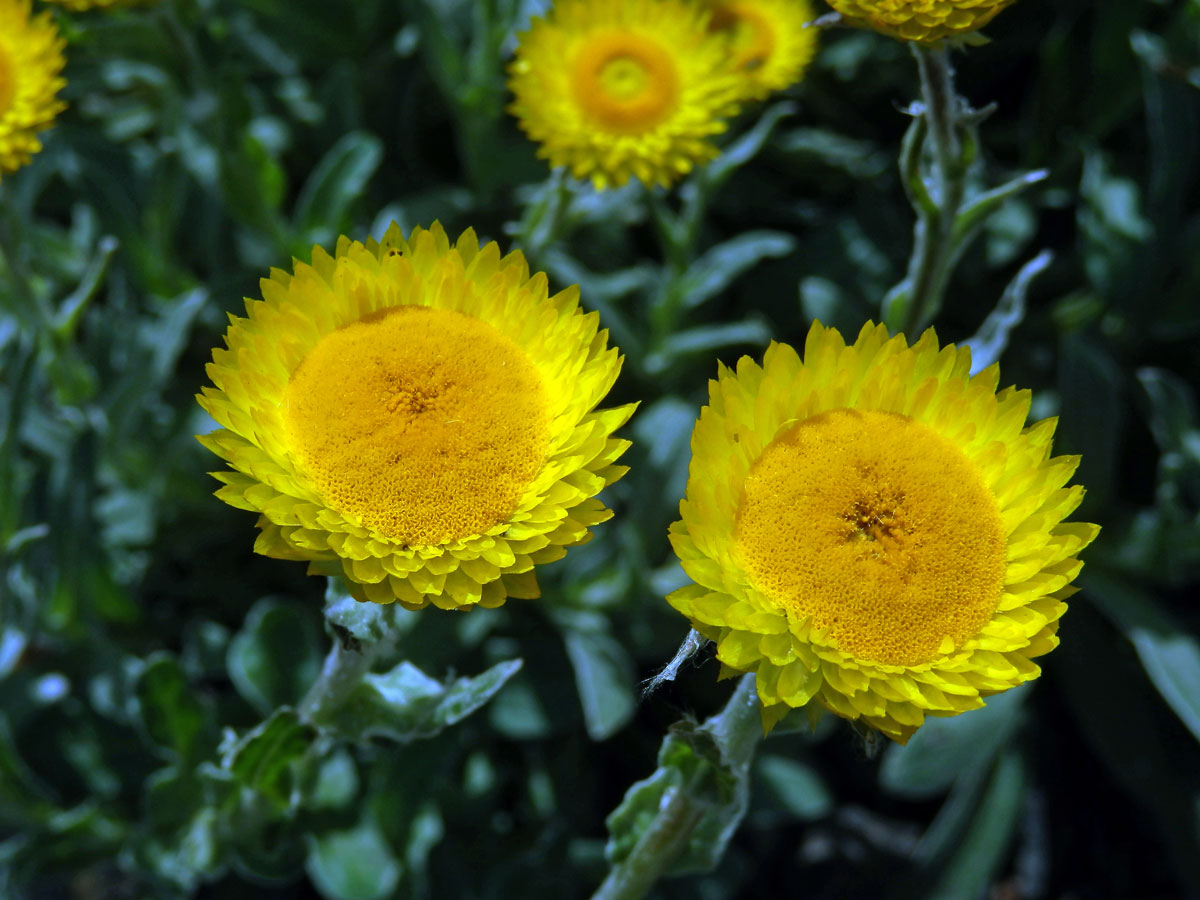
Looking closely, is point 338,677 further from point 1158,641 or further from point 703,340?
point 1158,641

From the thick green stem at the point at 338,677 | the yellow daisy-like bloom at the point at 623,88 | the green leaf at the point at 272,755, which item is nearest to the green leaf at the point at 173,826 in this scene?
the green leaf at the point at 272,755

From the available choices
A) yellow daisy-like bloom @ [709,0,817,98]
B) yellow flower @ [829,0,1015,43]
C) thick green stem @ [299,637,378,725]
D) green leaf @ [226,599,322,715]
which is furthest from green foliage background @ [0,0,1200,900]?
yellow flower @ [829,0,1015,43]

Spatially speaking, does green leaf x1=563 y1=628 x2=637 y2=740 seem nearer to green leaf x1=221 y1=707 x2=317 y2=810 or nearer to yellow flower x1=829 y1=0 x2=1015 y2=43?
green leaf x1=221 y1=707 x2=317 y2=810

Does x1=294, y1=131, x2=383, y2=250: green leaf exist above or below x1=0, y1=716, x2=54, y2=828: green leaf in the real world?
above

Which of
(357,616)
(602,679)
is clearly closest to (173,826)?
(602,679)

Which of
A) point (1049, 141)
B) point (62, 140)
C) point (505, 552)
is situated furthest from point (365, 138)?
point (1049, 141)

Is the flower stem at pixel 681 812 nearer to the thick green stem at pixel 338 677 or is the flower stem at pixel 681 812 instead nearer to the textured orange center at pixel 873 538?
the textured orange center at pixel 873 538

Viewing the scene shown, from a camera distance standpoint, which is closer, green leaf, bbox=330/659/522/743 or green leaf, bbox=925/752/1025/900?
green leaf, bbox=330/659/522/743
